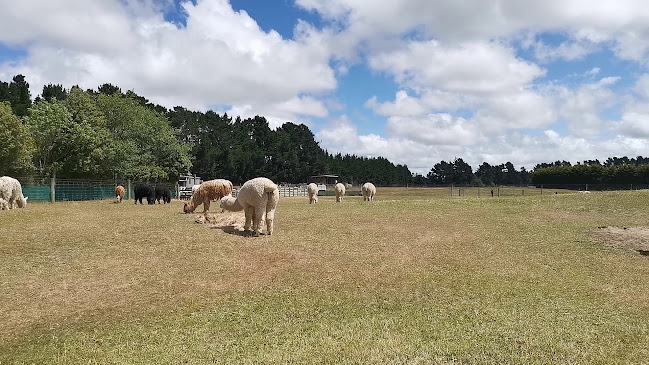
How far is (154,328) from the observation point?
720 centimetres

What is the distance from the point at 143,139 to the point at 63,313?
44.5 metres

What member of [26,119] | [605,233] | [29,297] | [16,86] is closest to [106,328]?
[29,297]

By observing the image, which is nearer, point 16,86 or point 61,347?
point 61,347

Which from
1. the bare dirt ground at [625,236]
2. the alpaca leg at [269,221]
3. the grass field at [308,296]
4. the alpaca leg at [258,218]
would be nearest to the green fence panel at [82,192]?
the grass field at [308,296]

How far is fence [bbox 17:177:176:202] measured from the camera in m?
30.9

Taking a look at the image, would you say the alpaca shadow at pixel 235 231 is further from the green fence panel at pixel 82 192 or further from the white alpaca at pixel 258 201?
the green fence panel at pixel 82 192

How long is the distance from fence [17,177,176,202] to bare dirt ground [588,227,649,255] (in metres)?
33.4

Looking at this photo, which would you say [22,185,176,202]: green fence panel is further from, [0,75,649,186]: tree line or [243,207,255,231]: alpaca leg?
[243,207,255,231]: alpaca leg

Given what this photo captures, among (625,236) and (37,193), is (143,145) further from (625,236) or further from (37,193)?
(625,236)

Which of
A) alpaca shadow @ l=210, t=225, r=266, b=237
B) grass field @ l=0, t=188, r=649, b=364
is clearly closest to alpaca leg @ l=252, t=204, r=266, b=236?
alpaca shadow @ l=210, t=225, r=266, b=237

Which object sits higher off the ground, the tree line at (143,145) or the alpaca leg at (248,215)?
the tree line at (143,145)

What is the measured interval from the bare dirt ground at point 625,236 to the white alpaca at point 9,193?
84.1ft

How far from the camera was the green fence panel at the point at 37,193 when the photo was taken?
3044cm

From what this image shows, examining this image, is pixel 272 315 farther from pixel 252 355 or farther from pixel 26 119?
pixel 26 119
